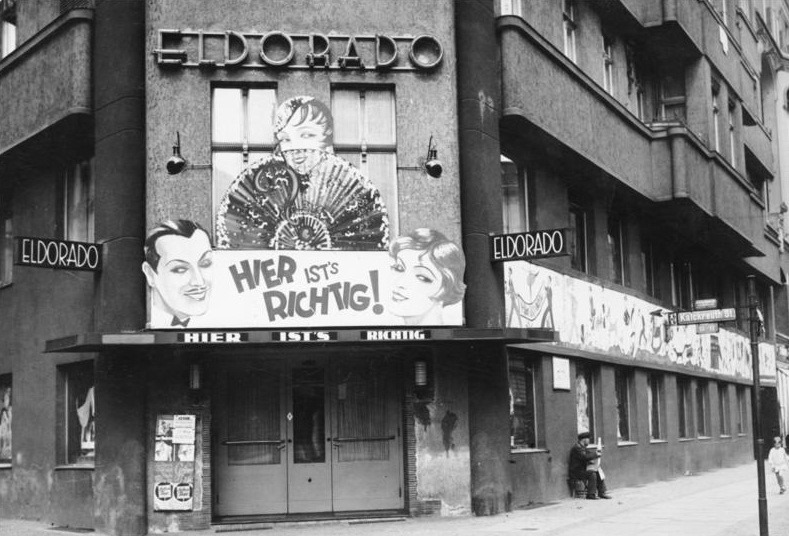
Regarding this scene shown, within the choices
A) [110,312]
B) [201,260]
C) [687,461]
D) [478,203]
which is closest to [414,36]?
[478,203]

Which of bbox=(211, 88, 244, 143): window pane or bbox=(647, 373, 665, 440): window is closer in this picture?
bbox=(211, 88, 244, 143): window pane

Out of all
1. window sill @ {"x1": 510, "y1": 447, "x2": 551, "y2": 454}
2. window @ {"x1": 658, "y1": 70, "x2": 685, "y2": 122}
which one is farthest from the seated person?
window @ {"x1": 658, "y1": 70, "x2": 685, "y2": 122}

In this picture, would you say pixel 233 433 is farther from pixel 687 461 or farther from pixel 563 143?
pixel 687 461

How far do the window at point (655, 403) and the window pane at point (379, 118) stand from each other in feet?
41.9

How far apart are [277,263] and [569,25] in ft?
33.1

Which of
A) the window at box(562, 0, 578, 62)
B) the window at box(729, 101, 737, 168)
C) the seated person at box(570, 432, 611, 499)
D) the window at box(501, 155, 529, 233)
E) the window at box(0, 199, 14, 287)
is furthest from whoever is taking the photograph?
the window at box(729, 101, 737, 168)

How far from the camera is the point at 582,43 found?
24875 mm

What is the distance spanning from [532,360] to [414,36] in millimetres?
6765

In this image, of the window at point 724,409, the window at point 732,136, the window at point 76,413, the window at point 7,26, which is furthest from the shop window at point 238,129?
the window at point 724,409

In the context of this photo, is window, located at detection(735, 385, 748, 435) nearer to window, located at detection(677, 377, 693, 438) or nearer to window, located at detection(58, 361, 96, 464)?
window, located at detection(677, 377, 693, 438)

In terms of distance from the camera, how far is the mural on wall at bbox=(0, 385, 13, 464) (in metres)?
22.2

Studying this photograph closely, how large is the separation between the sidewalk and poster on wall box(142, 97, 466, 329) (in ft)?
10.3

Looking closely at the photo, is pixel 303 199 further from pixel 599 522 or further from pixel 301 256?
pixel 599 522

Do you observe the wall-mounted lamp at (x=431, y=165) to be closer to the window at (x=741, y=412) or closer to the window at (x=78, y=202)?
the window at (x=78, y=202)
